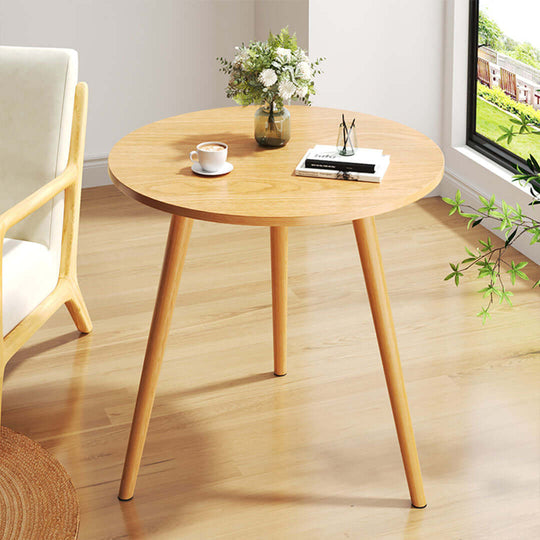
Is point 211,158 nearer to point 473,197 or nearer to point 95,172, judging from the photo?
point 473,197

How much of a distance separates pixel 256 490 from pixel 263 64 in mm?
951

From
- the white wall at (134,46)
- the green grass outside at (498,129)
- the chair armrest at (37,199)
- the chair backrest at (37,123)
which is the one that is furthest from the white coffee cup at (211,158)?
the white wall at (134,46)

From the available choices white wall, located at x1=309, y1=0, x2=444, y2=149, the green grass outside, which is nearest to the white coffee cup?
white wall, located at x1=309, y1=0, x2=444, y2=149

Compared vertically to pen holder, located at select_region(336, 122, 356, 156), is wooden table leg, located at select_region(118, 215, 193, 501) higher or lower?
lower

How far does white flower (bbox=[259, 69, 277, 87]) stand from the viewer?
68.1 inches

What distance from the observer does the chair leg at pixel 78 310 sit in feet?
7.45

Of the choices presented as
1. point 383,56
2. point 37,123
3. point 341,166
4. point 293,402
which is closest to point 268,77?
point 341,166

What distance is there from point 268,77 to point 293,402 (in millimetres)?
853

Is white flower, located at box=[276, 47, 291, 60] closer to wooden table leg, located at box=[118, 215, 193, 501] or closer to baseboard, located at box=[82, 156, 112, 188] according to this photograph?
wooden table leg, located at box=[118, 215, 193, 501]

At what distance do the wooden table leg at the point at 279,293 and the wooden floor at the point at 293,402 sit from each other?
66mm

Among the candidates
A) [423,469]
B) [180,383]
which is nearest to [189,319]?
[180,383]

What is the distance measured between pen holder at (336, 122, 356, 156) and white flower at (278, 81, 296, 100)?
5.3 inches

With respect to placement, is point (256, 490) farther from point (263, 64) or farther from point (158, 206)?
point (263, 64)

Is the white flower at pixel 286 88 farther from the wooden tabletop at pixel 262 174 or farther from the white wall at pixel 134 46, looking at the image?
the white wall at pixel 134 46
